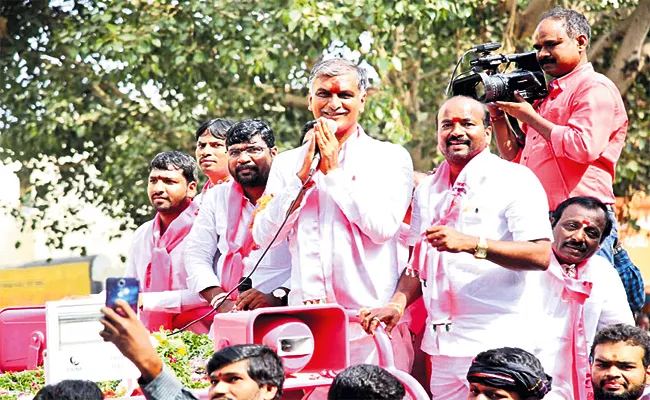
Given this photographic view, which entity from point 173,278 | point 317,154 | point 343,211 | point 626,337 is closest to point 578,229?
point 626,337

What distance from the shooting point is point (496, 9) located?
36.6 feet

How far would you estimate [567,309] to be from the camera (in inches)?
187

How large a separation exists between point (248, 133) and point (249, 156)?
11 cm

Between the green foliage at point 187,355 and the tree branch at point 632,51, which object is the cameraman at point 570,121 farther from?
the tree branch at point 632,51

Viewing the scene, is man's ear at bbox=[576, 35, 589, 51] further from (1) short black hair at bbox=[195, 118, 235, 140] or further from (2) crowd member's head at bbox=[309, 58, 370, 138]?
(1) short black hair at bbox=[195, 118, 235, 140]

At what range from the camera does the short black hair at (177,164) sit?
21.3ft

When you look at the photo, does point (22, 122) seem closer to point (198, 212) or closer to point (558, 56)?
point (198, 212)

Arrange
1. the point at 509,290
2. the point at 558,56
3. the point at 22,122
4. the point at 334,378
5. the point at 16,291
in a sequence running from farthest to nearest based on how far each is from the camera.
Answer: the point at 16,291, the point at 22,122, the point at 558,56, the point at 509,290, the point at 334,378

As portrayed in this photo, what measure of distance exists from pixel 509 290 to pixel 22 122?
27.1 feet

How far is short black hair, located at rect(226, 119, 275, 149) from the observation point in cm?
563

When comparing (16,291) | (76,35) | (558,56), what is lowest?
(16,291)

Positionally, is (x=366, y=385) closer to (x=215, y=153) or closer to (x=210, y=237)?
(x=210, y=237)

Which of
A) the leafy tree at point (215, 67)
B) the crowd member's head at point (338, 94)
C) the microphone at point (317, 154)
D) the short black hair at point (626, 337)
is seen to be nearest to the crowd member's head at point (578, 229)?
the short black hair at point (626, 337)

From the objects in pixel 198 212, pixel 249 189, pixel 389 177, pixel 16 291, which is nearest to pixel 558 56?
pixel 389 177
